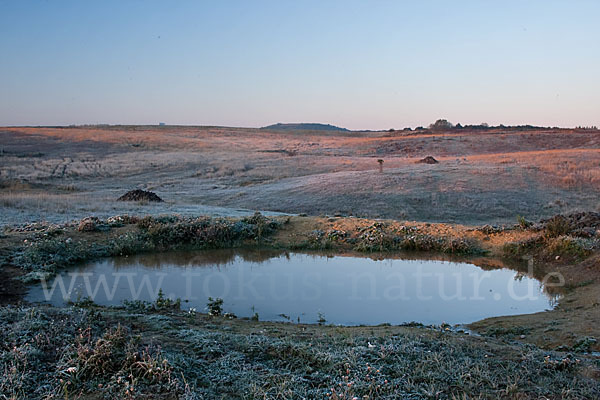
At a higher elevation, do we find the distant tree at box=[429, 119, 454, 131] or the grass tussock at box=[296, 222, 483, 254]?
the distant tree at box=[429, 119, 454, 131]

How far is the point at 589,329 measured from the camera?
22.1ft

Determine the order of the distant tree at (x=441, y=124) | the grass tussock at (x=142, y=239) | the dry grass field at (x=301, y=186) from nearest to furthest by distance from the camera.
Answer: the grass tussock at (x=142, y=239) → the dry grass field at (x=301, y=186) → the distant tree at (x=441, y=124)

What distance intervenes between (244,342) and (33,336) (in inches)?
82.6

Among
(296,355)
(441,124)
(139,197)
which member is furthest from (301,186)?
(441,124)

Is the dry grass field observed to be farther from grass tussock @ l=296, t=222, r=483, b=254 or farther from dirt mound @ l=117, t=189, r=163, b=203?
→ grass tussock @ l=296, t=222, r=483, b=254

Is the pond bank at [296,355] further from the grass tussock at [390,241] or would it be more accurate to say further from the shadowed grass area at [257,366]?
the grass tussock at [390,241]

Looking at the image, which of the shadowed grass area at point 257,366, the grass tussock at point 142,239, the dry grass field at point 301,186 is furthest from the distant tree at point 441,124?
the shadowed grass area at point 257,366

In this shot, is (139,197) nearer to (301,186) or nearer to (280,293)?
(301,186)

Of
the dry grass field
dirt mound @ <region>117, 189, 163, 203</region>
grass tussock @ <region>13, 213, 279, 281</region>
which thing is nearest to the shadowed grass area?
grass tussock @ <region>13, 213, 279, 281</region>

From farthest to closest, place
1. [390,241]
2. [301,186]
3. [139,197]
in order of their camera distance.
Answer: [301,186] → [139,197] → [390,241]

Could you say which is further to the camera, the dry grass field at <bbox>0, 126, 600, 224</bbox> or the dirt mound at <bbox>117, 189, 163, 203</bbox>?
the dirt mound at <bbox>117, 189, 163, 203</bbox>

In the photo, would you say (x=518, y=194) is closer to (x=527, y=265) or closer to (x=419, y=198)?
(x=419, y=198)

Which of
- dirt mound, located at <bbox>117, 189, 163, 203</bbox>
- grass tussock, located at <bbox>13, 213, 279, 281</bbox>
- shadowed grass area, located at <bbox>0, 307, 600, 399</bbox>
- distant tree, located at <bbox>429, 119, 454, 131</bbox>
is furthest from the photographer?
distant tree, located at <bbox>429, 119, 454, 131</bbox>

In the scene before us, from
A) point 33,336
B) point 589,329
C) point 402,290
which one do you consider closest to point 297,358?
point 33,336
